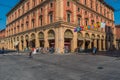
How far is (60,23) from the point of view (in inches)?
1302

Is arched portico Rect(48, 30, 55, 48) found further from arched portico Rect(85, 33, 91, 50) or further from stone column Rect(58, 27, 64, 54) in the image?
arched portico Rect(85, 33, 91, 50)

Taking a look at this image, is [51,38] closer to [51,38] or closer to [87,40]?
[51,38]

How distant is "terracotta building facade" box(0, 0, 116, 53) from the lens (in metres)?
34.1

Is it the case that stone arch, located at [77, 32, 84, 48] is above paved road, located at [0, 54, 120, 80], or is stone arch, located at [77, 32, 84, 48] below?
above

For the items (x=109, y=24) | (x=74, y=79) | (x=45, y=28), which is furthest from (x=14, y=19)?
(x=74, y=79)

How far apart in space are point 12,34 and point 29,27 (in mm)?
17200

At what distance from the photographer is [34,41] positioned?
138 feet

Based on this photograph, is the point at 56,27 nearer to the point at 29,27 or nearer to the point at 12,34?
the point at 29,27

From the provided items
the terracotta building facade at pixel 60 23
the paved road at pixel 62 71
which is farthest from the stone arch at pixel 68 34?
the paved road at pixel 62 71

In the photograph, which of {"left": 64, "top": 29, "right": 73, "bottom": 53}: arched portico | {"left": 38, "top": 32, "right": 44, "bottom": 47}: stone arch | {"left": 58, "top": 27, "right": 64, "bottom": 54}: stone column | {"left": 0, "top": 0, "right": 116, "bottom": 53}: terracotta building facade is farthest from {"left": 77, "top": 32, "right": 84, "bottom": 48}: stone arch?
{"left": 38, "top": 32, "right": 44, "bottom": 47}: stone arch

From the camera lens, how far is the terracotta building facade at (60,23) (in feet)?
112

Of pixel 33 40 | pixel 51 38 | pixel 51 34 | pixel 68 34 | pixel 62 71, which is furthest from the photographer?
pixel 33 40

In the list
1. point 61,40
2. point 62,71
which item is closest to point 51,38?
point 61,40

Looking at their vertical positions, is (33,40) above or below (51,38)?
below
